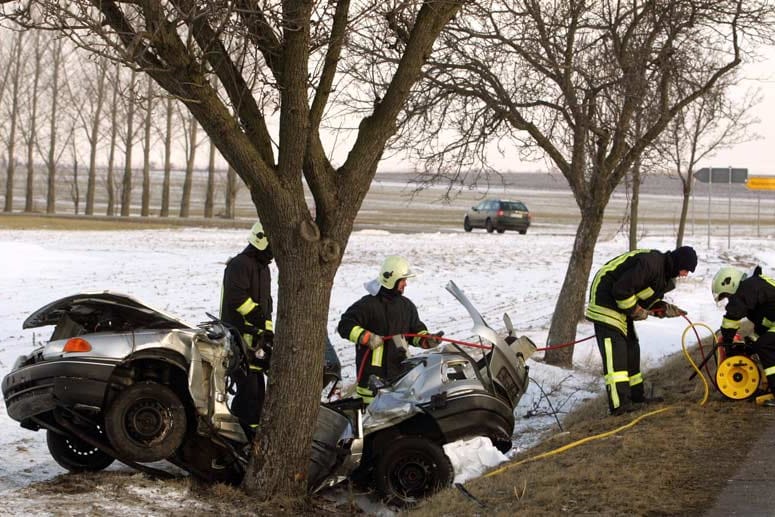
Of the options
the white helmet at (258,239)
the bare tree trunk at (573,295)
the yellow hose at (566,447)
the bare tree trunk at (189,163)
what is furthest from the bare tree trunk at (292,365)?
the bare tree trunk at (189,163)

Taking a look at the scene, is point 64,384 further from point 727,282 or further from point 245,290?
point 727,282

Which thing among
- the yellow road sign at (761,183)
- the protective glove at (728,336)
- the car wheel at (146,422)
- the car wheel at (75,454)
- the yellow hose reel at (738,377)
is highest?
the yellow road sign at (761,183)

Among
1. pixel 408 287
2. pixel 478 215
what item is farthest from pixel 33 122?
pixel 408 287

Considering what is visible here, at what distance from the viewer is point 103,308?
741 cm

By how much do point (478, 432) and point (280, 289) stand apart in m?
1.87

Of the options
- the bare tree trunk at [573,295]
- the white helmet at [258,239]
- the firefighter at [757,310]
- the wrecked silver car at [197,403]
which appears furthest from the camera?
the bare tree trunk at [573,295]

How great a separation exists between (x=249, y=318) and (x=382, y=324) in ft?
3.88

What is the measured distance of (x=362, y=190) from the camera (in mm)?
7734

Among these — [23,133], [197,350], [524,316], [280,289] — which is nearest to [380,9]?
[280,289]

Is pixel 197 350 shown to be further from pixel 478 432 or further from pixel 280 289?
pixel 478 432

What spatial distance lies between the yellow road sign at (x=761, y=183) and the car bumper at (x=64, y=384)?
36.5 meters

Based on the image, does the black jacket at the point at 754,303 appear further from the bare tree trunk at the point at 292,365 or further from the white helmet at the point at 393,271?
the bare tree trunk at the point at 292,365

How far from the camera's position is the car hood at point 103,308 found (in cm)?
725

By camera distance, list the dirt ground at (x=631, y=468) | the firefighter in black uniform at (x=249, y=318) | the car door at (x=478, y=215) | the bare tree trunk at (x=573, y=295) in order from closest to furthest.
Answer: the dirt ground at (x=631, y=468) → the firefighter in black uniform at (x=249, y=318) → the bare tree trunk at (x=573, y=295) → the car door at (x=478, y=215)
